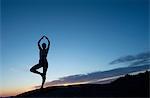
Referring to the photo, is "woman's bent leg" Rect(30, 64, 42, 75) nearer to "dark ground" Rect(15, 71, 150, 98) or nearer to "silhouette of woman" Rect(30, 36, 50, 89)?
"silhouette of woman" Rect(30, 36, 50, 89)

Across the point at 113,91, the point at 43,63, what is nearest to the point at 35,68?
the point at 43,63

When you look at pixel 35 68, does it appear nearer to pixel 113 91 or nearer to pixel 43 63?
pixel 43 63

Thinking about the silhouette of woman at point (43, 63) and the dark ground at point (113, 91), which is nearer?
the dark ground at point (113, 91)

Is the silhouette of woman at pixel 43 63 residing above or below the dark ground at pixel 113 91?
above

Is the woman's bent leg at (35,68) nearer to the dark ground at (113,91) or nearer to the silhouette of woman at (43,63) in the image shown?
the silhouette of woman at (43,63)

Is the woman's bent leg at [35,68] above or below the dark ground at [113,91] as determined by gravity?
above

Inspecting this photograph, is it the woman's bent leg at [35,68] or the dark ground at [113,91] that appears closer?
the dark ground at [113,91]

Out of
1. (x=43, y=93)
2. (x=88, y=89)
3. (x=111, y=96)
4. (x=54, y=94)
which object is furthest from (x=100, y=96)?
(x=43, y=93)

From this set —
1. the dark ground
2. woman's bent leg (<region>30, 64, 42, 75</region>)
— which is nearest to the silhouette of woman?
woman's bent leg (<region>30, 64, 42, 75</region>)

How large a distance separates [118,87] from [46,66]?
12.5 ft

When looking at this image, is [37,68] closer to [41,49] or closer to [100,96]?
[41,49]

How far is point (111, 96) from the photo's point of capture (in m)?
10.8

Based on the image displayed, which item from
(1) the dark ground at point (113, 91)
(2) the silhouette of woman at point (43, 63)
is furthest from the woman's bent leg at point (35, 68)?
A: (1) the dark ground at point (113, 91)

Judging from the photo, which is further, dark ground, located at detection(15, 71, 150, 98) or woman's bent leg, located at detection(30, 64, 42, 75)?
woman's bent leg, located at detection(30, 64, 42, 75)
